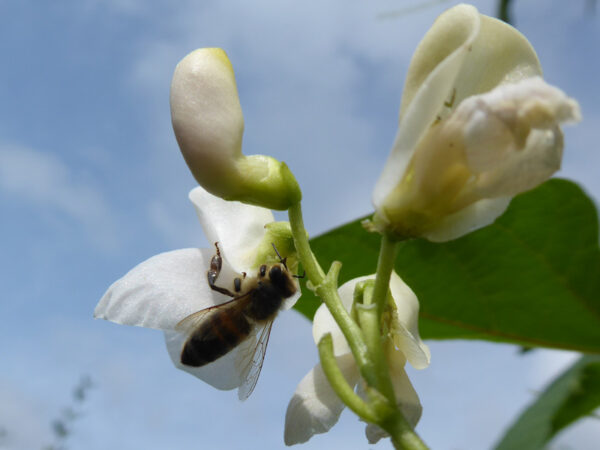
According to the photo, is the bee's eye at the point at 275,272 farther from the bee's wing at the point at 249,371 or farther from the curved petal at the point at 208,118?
the curved petal at the point at 208,118

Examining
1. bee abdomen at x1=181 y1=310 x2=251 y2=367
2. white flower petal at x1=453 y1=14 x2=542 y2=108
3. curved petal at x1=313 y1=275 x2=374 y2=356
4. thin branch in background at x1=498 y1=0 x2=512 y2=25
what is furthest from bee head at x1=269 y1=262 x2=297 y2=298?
thin branch in background at x1=498 y1=0 x2=512 y2=25

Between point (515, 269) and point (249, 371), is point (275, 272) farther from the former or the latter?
point (515, 269)

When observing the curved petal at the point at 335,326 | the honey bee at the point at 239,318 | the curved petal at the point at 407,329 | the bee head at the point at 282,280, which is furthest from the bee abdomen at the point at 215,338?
the curved petal at the point at 407,329

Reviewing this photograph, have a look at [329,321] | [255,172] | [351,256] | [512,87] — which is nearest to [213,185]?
[255,172]

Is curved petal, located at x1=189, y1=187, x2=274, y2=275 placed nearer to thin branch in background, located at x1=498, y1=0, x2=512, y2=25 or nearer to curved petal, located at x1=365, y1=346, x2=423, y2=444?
curved petal, located at x1=365, y1=346, x2=423, y2=444

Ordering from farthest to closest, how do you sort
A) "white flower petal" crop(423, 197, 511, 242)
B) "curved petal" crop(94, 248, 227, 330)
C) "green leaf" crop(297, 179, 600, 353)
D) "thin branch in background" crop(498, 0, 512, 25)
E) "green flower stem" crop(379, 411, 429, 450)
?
1. "thin branch in background" crop(498, 0, 512, 25)
2. "green leaf" crop(297, 179, 600, 353)
3. "curved petal" crop(94, 248, 227, 330)
4. "white flower petal" crop(423, 197, 511, 242)
5. "green flower stem" crop(379, 411, 429, 450)
